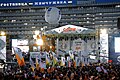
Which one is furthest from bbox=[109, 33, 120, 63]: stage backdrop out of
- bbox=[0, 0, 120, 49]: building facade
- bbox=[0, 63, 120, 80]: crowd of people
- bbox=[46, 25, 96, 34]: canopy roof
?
bbox=[0, 0, 120, 49]: building facade

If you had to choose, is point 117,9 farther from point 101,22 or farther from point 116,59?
point 116,59

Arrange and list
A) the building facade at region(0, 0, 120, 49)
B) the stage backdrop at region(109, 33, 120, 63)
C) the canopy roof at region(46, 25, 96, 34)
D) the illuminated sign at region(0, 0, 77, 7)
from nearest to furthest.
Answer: the canopy roof at region(46, 25, 96, 34), the stage backdrop at region(109, 33, 120, 63), the building facade at region(0, 0, 120, 49), the illuminated sign at region(0, 0, 77, 7)

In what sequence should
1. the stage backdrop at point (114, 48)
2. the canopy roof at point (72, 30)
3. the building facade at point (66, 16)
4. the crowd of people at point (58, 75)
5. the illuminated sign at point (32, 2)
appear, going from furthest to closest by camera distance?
the illuminated sign at point (32, 2)
the building facade at point (66, 16)
the stage backdrop at point (114, 48)
the canopy roof at point (72, 30)
the crowd of people at point (58, 75)

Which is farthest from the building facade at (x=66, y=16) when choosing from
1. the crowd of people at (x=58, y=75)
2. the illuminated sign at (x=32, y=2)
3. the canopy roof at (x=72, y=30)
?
the crowd of people at (x=58, y=75)

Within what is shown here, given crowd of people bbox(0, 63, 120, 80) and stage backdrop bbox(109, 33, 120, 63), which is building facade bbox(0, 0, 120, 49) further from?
crowd of people bbox(0, 63, 120, 80)

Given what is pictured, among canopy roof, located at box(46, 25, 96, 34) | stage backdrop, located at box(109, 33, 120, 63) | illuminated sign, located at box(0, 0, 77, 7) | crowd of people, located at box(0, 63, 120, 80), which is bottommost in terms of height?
stage backdrop, located at box(109, 33, 120, 63)

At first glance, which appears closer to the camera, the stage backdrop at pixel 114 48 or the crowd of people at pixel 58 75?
the crowd of people at pixel 58 75

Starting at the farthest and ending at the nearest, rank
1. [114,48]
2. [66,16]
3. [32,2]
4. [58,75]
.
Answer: [32,2] < [66,16] < [114,48] < [58,75]

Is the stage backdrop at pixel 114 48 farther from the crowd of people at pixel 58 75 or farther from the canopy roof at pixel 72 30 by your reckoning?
the crowd of people at pixel 58 75

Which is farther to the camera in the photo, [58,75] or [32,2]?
[32,2]

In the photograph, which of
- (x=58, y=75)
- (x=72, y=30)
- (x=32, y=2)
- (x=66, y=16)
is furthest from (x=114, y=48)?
(x=32, y=2)

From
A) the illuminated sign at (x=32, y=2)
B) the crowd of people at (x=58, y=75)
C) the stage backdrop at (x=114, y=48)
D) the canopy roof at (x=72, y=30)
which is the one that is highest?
the illuminated sign at (x=32, y=2)

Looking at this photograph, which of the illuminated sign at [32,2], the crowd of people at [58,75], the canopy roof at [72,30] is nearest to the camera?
the crowd of people at [58,75]

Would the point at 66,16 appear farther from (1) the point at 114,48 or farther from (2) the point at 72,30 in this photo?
(2) the point at 72,30
